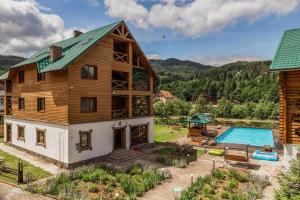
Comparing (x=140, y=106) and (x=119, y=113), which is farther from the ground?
(x=140, y=106)

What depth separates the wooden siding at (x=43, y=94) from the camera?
66.1ft

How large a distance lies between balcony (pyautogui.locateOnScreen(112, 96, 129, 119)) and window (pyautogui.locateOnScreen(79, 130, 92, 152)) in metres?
3.71

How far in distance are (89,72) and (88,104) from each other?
9.71 ft

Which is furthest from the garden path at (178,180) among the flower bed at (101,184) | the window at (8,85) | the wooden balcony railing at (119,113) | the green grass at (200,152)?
the window at (8,85)

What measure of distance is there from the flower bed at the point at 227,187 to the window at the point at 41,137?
48.0 ft

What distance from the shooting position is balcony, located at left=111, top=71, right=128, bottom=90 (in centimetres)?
2449

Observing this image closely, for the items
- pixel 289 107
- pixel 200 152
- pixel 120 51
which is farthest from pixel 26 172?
pixel 289 107

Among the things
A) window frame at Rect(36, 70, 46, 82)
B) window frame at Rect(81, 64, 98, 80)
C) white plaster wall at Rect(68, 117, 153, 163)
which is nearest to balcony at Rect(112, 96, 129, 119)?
white plaster wall at Rect(68, 117, 153, 163)

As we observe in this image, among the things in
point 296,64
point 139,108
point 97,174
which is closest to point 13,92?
point 139,108

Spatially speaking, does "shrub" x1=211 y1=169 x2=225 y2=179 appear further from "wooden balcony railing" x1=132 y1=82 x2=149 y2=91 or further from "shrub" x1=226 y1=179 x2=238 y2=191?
"wooden balcony railing" x1=132 y1=82 x2=149 y2=91

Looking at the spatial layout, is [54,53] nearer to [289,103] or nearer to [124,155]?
[124,155]

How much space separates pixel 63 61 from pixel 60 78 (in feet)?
5.20

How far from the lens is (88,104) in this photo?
70.8ft

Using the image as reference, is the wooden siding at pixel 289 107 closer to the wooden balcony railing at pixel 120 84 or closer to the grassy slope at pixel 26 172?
the wooden balcony railing at pixel 120 84
